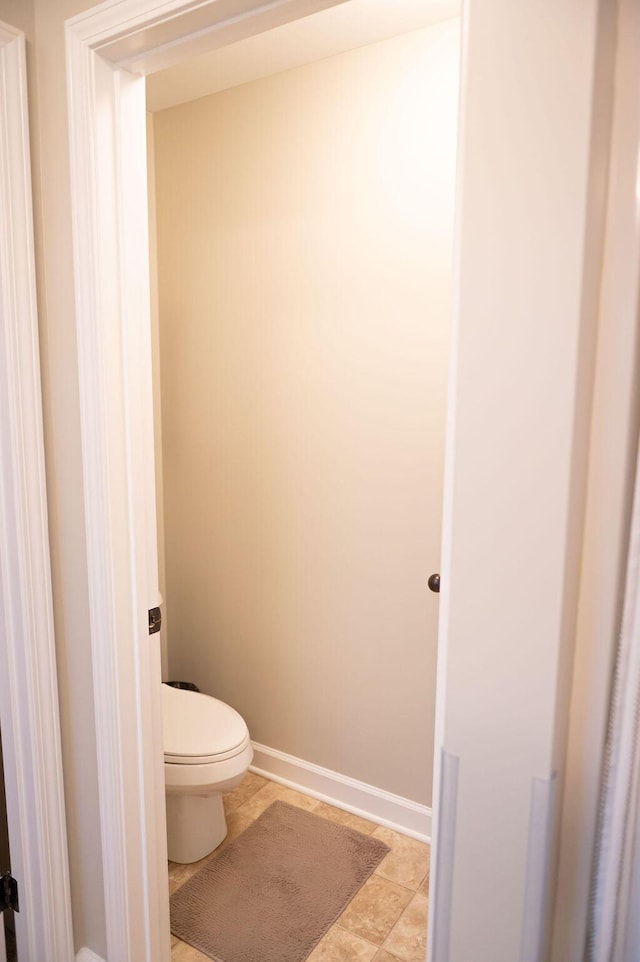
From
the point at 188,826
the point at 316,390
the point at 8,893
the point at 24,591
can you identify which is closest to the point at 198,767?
the point at 188,826

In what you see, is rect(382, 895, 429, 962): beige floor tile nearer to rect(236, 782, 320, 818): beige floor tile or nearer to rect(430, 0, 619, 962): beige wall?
rect(236, 782, 320, 818): beige floor tile

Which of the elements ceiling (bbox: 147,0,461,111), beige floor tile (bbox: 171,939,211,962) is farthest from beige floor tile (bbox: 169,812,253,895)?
ceiling (bbox: 147,0,461,111)

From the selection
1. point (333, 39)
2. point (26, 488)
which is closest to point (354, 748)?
point (26, 488)

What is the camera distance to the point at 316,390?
6.91ft

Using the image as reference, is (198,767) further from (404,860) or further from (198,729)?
(404,860)

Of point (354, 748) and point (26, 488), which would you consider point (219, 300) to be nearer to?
point (26, 488)

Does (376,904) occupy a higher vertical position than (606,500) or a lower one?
lower

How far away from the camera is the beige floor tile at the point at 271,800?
2.24 m

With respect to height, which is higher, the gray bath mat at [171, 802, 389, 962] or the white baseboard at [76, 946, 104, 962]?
the white baseboard at [76, 946, 104, 962]

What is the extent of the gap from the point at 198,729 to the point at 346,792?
0.64 m

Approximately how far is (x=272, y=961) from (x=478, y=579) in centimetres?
152

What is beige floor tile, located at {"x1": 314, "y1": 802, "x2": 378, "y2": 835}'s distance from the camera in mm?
2154

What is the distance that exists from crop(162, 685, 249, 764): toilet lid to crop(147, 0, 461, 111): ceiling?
1.84 m

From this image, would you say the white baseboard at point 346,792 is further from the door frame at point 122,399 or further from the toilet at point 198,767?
the door frame at point 122,399
